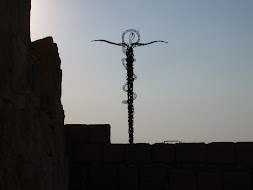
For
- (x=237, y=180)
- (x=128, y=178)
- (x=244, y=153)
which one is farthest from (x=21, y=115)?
(x=244, y=153)

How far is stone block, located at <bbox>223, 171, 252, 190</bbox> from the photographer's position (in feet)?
20.3

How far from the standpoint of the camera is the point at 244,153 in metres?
6.35

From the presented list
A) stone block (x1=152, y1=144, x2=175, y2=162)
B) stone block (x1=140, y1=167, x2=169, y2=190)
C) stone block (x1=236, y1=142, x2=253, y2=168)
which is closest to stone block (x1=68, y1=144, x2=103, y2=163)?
stone block (x1=140, y1=167, x2=169, y2=190)

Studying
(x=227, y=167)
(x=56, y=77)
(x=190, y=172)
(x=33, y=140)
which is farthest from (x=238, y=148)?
(x=33, y=140)

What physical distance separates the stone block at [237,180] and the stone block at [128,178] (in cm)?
138

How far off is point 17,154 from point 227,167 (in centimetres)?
470

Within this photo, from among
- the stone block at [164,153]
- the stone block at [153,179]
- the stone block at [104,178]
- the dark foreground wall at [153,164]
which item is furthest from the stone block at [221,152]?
the stone block at [104,178]

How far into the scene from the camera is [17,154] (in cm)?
231

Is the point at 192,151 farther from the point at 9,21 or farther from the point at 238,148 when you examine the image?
the point at 9,21

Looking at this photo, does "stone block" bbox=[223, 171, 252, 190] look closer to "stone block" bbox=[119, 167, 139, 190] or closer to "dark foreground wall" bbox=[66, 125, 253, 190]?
"dark foreground wall" bbox=[66, 125, 253, 190]

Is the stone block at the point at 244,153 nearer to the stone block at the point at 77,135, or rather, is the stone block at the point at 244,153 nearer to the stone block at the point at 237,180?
the stone block at the point at 237,180

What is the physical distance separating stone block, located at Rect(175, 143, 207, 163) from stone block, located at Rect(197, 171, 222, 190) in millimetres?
274

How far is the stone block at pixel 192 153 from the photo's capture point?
6516mm

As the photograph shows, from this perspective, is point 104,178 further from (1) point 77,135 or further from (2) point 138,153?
(1) point 77,135
